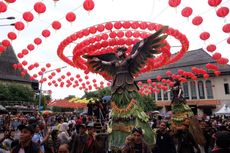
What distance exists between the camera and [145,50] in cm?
954

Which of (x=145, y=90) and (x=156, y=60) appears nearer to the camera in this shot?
(x=156, y=60)

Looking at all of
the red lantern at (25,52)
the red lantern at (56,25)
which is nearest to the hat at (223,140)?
the red lantern at (56,25)

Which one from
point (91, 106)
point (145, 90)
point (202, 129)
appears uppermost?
point (145, 90)

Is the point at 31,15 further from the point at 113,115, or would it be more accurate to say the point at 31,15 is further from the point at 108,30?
the point at 113,115

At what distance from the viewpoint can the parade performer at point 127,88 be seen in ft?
29.5

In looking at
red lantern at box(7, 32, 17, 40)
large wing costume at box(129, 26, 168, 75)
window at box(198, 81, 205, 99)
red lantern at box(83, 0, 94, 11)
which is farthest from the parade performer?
window at box(198, 81, 205, 99)

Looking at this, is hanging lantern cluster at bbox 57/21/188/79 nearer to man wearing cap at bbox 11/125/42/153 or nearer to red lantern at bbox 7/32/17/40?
red lantern at bbox 7/32/17/40

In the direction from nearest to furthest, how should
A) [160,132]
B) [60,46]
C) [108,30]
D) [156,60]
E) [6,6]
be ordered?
1. [160,132]
2. [6,6]
3. [108,30]
4. [60,46]
5. [156,60]

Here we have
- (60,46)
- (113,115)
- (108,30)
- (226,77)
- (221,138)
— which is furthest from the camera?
(226,77)

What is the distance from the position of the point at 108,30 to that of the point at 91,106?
585cm

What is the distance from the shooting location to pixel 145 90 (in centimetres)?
3005

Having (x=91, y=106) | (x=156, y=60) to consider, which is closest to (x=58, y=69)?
(x=91, y=106)

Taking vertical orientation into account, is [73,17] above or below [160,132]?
above

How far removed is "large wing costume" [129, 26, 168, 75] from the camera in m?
9.19
